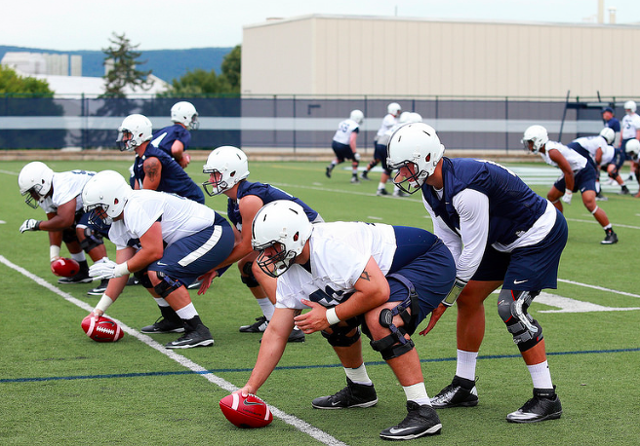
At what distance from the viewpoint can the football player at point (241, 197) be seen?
6.74m

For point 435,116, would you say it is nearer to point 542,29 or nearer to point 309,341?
point 542,29

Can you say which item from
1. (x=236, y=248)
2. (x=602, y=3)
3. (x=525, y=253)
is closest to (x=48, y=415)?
(x=236, y=248)

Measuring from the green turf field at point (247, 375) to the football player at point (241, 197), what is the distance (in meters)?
0.59

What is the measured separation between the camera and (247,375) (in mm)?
6004

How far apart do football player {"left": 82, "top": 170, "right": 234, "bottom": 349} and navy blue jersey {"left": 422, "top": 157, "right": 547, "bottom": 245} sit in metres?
2.48

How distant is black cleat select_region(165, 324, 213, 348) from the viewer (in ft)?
22.3

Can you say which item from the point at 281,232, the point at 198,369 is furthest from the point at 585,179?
the point at 281,232

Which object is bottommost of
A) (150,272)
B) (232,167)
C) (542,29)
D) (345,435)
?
(345,435)

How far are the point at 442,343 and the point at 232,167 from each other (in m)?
2.18

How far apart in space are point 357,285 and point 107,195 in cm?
287

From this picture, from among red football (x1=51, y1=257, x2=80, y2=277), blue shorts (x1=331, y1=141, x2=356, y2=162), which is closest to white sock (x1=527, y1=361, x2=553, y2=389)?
red football (x1=51, y1=257, x2=80, y2=277)

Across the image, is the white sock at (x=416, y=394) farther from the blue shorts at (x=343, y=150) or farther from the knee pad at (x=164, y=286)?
the blue shorts at (x=343, y=150)

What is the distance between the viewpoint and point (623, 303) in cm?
853

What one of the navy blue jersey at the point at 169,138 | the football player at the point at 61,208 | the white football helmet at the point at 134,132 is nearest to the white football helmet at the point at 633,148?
the navy blue jersey at the point at 169,138
